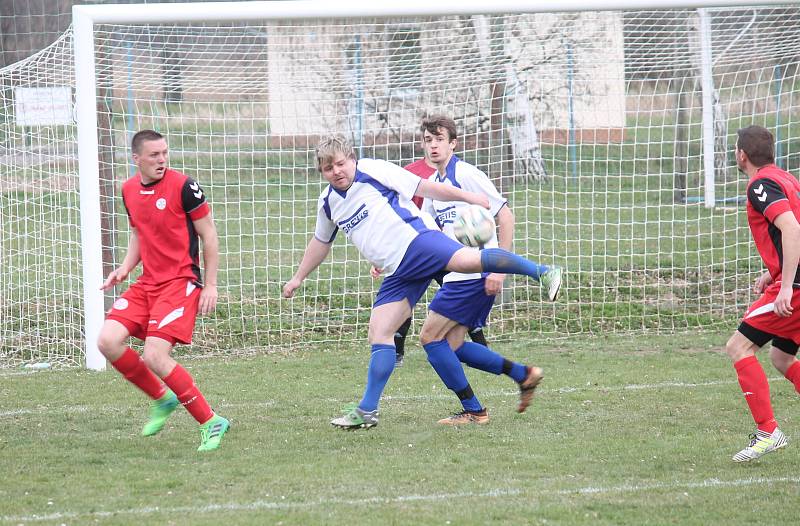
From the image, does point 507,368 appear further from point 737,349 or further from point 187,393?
point 187,393

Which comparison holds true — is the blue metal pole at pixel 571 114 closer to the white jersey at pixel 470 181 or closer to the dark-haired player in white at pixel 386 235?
the white jersey at pixel 470 181

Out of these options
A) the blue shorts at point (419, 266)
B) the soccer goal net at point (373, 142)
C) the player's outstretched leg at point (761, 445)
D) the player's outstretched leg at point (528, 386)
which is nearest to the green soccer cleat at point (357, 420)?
the blue shorts at point (419, 266)

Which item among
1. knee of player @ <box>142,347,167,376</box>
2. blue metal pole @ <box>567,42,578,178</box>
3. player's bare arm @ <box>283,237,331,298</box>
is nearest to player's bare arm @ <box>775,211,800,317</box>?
player's bare arm @ <box>283,237,331,298</box>

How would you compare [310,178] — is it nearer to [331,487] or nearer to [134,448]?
[134,448]

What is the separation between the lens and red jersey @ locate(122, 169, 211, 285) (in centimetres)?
578

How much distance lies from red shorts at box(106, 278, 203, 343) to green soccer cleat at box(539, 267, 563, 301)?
1931 millimetres

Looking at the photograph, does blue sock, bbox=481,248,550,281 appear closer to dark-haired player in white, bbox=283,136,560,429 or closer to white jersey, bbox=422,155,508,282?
dark-haired player in white, bbox=283,136,560,429

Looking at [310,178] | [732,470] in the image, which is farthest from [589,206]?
[732,470]

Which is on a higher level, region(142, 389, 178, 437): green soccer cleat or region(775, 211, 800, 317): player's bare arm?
region(775, 211, 800, 317): player's bare arm

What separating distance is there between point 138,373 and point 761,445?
10.9 feet

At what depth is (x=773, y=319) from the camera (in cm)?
529

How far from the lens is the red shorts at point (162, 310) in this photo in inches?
225

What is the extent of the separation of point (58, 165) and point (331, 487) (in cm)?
577

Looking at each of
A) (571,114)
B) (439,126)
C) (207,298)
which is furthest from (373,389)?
(571,114)
